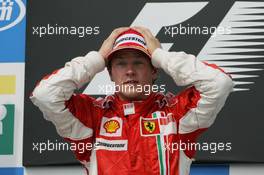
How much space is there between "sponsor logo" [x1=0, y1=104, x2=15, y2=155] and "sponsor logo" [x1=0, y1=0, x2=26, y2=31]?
1.02ft

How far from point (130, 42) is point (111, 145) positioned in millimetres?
264

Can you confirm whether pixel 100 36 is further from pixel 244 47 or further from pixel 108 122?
pixel 108 122

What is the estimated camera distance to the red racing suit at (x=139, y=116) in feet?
3.95

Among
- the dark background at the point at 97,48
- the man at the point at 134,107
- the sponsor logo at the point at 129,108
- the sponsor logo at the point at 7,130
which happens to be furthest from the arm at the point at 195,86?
the sponsor logo at the point at 7,130

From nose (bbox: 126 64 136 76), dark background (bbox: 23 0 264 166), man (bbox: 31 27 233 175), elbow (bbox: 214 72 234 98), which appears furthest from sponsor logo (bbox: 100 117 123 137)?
dark background (bbox: 23 0 264 166)

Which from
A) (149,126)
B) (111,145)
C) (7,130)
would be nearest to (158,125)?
(149,126)

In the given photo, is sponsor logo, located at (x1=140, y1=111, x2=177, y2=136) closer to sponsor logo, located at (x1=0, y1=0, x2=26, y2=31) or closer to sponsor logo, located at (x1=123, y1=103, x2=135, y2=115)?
sponsor logo, located at (x1=123, y1=103, x2=135, y2=115)

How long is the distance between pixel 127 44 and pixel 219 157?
27.1 inches

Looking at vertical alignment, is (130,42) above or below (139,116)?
above

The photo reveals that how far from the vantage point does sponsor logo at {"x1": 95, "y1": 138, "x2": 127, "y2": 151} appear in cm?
123

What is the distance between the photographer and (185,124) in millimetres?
1242

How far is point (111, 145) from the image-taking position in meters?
1.24

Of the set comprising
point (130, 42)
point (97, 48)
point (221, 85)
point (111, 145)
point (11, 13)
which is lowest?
point (111, 145)

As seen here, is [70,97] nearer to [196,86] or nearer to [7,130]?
[196,86]
